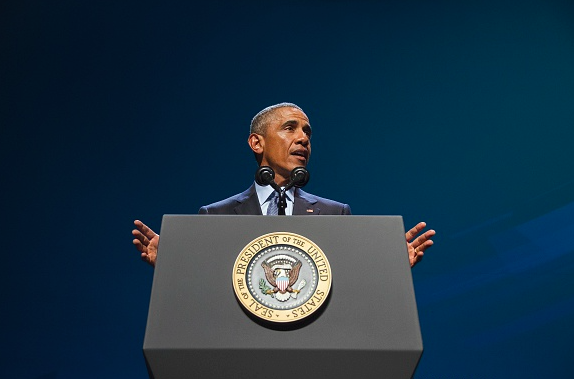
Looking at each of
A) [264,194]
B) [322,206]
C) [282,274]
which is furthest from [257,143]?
[282,274]

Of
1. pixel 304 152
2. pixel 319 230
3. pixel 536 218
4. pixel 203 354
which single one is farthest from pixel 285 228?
pixel 536 218

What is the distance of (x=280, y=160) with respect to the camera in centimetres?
228

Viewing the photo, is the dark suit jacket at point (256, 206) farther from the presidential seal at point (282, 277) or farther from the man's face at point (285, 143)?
the presidential seal at point (282, 277)

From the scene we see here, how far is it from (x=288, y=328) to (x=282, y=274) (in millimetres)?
112

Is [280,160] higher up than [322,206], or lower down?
higher up

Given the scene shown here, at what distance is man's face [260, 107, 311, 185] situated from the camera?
7.46 feet

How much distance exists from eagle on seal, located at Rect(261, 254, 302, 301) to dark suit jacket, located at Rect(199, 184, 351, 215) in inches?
34.6

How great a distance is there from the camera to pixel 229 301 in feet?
3.90

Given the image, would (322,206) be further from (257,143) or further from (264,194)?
(257,143)

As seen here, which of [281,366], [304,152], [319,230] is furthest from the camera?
[304,152]

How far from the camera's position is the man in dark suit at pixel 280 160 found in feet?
7.10

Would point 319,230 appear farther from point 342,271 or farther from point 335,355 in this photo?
point 335,355

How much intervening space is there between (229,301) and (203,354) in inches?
4.5

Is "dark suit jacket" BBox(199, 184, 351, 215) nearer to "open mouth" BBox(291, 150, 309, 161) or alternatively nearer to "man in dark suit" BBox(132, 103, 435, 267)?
"man in dark suit" BBox(132, 103, 435, 267)
